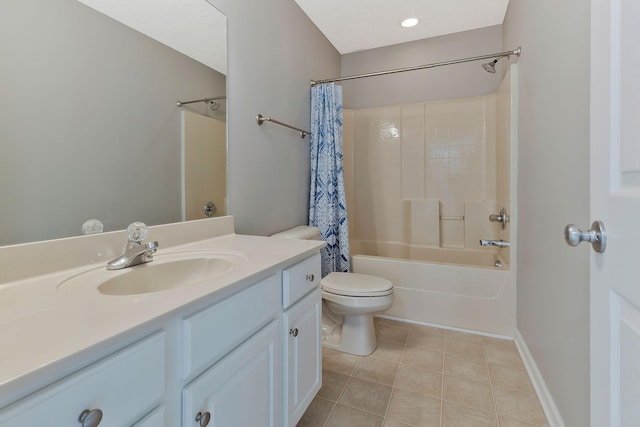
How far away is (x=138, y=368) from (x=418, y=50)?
10.1 ft

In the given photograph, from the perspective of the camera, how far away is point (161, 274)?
0.98 meters

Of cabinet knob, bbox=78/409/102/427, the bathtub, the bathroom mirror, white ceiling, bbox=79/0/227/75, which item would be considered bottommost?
the bathtub

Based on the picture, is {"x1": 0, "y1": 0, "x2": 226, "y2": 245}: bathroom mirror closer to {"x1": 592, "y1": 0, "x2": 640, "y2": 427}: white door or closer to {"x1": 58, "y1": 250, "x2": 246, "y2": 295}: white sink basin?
{"x1": 58, "y1": 250, "x2": 246, "y2": 295}: white sink basin

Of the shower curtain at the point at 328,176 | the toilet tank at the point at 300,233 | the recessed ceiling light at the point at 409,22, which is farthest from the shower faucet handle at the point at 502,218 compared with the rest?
the recessed ceiling light at the point at 409,22

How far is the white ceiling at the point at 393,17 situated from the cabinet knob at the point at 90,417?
2.45 meters

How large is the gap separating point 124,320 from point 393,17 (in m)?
2.64

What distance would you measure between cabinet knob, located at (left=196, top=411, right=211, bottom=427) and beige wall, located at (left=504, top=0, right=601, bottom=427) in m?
1.17

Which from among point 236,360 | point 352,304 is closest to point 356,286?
point 352,304

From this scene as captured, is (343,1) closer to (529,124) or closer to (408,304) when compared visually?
(529,124)

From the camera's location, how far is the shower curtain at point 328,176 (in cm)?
224

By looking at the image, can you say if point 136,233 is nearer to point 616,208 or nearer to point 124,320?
point 124,320

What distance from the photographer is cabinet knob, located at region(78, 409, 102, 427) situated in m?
0.45

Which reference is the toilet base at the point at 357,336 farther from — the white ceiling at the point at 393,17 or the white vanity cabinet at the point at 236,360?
the white ceiling at the point at 393,17

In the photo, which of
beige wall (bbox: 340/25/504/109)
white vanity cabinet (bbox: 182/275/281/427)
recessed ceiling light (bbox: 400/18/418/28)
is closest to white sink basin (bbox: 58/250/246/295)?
white vanity cabinet (bbox: 182/275/281/427)
